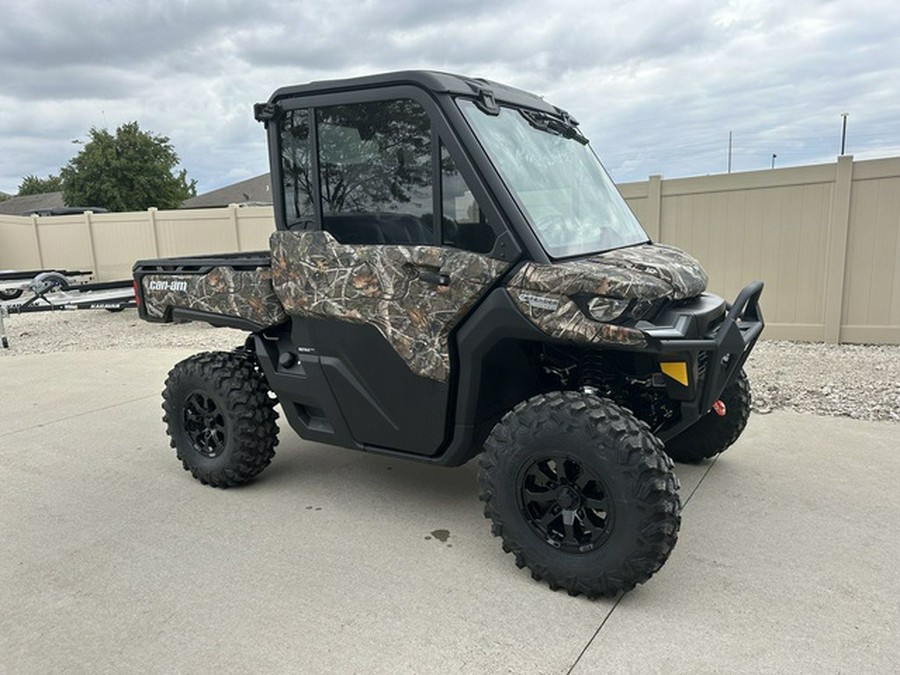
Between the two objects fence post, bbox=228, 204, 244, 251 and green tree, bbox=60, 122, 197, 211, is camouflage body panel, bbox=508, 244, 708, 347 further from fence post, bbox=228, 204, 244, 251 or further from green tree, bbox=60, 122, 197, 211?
green tree, bbox=60, 122, 197, 211

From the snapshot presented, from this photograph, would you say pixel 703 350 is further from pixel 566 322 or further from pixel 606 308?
pixel 566 322

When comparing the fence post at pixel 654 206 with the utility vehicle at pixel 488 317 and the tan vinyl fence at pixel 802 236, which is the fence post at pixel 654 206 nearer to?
the tan vinyl fence at pixel 802 236

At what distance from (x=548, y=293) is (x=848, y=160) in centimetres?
605

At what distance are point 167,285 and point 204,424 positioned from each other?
0.95 meters

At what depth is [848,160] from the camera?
713 cm

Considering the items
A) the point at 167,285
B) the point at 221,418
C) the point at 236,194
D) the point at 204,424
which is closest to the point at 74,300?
the point at 167,285

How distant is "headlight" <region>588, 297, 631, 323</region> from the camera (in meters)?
2.73

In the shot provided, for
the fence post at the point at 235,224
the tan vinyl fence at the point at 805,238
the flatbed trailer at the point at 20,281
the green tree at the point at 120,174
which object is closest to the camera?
the tan vinyl fence at the point at 805,238

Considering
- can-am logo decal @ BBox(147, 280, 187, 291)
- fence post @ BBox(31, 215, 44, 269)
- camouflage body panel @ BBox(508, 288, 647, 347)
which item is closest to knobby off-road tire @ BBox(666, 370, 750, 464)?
camouflage body panel @ BBox(508, 288, 647, 347)

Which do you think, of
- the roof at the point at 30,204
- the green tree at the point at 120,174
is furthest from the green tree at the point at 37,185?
the green tree at the point at 120,174

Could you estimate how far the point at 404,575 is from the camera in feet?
10.2

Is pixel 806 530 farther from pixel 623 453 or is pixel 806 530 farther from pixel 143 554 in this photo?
pixel 143 554

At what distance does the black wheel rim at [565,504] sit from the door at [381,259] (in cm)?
59

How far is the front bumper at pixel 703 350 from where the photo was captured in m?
2.70
